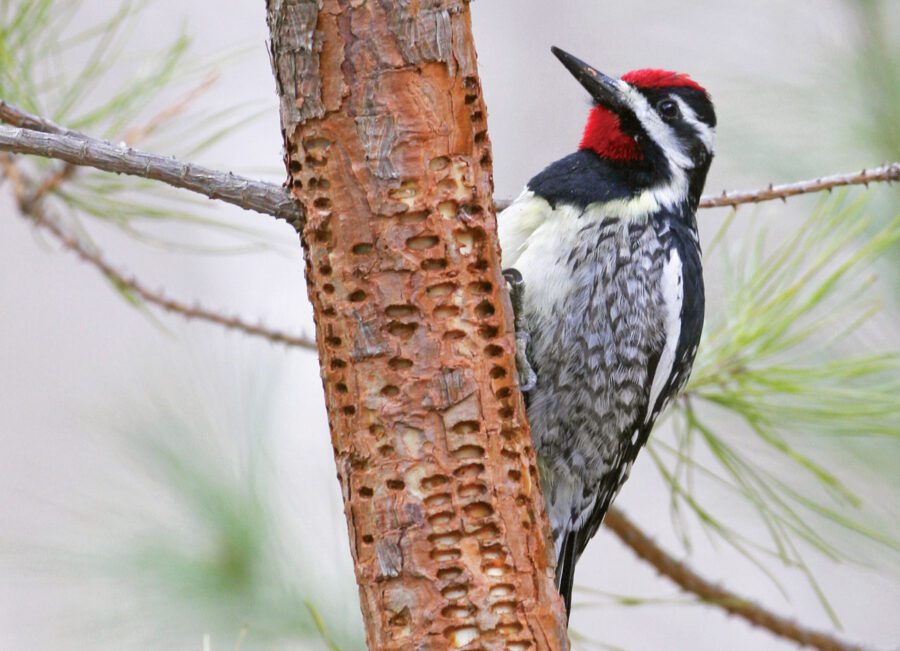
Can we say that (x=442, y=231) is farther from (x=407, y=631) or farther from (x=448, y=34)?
(x=407, y=631)

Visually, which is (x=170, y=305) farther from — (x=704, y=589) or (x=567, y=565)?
(x=704, y=589)

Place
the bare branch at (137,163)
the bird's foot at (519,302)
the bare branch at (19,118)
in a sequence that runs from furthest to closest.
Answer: the bird's foot at (519,302) → the bare branch at (19,118) → the bare branch at (137,163)

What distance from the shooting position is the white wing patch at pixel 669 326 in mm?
1655

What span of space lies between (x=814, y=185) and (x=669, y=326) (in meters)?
0.34

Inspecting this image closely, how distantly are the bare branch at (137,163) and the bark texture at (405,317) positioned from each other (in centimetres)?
5

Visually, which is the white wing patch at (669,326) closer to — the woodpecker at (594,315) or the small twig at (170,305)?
the woodpecker at (594,315)

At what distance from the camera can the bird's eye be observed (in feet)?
6.03

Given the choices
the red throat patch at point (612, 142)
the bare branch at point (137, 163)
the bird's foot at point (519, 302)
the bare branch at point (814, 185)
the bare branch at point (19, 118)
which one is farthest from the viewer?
the red throat patch at point (612, 142)

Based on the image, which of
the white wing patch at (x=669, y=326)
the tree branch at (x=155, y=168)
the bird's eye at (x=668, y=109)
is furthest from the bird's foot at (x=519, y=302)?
the tree branch at (x=155, y=168)

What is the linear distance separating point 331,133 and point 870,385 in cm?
112

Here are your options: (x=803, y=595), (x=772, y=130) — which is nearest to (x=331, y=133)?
(x=772, y=130)

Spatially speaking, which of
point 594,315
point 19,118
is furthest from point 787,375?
point 19,118

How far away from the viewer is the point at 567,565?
1.70 metres

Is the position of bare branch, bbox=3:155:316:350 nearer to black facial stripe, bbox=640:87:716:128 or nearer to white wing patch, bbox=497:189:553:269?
white wing patch, bbox=497:189:553:269
